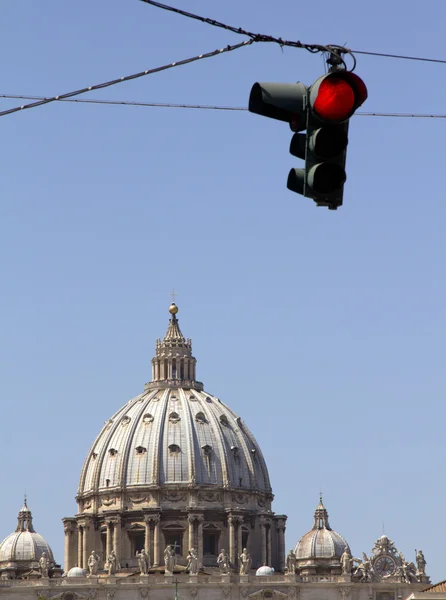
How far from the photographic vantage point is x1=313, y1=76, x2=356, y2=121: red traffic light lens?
23.3 meters

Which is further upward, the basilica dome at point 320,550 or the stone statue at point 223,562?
the basilica dome at point 320,550

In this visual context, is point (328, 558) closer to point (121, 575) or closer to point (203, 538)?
point (203, 538)

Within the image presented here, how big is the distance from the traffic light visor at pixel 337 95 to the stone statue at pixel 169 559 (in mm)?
137051

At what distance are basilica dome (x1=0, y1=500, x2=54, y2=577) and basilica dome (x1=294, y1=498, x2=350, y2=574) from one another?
25.4 m

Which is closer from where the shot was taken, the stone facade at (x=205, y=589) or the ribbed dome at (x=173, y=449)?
the stone facade at (x=205, y=589)

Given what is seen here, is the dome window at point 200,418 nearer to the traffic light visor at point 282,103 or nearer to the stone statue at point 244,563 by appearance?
the stone statue at point 244,563

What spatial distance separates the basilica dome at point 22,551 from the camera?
7121 inches

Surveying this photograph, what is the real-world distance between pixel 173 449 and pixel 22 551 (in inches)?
769

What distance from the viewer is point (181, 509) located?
176250 millimetres

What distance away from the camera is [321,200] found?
23.6 m

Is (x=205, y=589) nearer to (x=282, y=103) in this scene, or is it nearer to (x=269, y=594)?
(x=269, y=594)

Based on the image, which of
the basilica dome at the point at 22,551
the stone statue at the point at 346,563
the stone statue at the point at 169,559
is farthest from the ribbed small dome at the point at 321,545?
the basilica dome at the point at 22,551

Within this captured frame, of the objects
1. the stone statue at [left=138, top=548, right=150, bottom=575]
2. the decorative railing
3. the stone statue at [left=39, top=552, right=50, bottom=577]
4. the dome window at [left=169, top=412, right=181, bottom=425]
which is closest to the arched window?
the dome window at [left=169, top=412, right=181, bottom=425]

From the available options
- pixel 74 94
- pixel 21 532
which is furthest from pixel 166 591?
pixel 74 94
